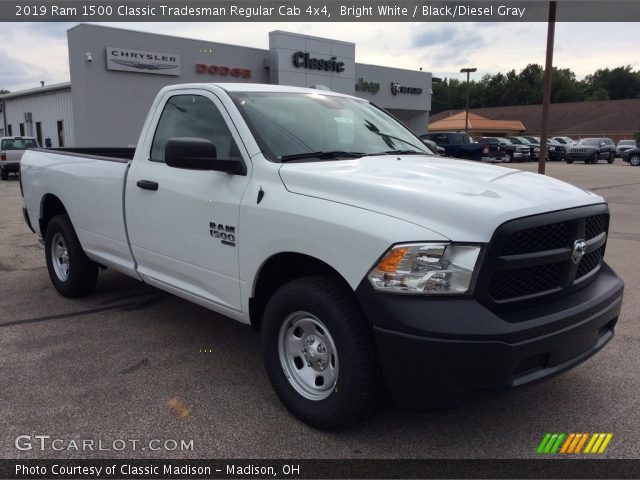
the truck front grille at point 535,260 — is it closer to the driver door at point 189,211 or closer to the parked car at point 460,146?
the driver door at point 189,211

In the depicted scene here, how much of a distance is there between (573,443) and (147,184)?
3.21 meters

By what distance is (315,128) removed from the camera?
3.87m

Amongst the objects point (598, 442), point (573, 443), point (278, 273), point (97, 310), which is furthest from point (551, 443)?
point (97, 310)

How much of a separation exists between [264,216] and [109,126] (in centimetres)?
2071

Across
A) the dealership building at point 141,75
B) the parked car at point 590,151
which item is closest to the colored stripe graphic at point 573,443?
the dealership building at point 141,75

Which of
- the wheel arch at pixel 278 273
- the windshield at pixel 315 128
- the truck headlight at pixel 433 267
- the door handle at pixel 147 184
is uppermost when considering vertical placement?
the windshield at pixel 315 128

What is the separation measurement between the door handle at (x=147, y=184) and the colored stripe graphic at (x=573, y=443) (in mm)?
2973

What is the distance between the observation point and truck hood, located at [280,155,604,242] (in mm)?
2621

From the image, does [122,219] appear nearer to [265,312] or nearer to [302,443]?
[265,312]

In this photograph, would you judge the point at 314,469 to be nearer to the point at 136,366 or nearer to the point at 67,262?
the point at 136,366

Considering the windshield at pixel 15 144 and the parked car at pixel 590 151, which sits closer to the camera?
the windshield at pixel 15 144

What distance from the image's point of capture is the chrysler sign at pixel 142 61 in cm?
2175

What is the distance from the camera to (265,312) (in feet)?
10.8

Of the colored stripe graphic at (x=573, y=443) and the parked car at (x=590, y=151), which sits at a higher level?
the parked car at (x=590, y=151)
